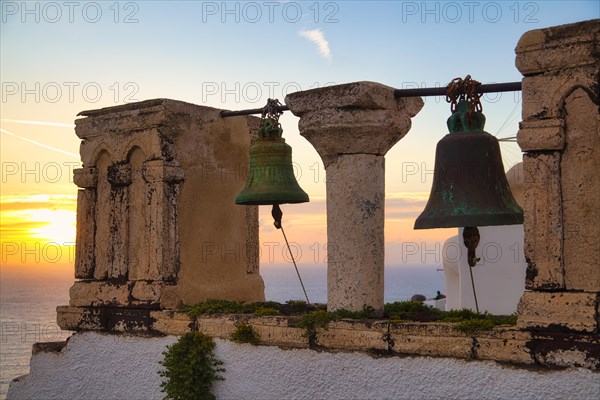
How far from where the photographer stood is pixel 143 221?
7203mm

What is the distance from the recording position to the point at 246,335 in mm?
6332

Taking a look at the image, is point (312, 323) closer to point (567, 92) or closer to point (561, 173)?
point (561, 173)

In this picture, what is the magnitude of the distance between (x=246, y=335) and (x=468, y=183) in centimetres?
220

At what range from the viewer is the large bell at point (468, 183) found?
5273 mm

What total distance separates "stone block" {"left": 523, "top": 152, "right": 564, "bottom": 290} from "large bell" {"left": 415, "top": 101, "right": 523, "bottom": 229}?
0.57 feet

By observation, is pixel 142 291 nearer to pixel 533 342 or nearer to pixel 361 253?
pixel 361 253

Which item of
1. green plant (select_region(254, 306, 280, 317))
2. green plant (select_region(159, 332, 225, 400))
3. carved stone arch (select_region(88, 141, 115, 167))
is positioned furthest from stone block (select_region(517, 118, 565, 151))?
carved stone arch (select_region(88, 141, 115, 167))

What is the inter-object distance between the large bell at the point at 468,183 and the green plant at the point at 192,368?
7.34ft

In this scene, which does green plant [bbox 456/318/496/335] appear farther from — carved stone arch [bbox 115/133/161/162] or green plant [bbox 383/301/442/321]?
carved stone arch [bbox 115/133/161/162]

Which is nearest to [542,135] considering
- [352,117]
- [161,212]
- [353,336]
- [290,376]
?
[352,117]

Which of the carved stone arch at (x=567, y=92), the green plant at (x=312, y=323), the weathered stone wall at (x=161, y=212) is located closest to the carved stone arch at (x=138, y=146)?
the weathered stone wall at (x=161, y=212)

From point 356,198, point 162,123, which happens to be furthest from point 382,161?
point 162,123

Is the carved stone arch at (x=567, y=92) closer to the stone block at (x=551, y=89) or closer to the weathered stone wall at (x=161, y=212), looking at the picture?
the stone block at (x=551, y=89)

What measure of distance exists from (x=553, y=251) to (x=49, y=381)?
5.04 m
